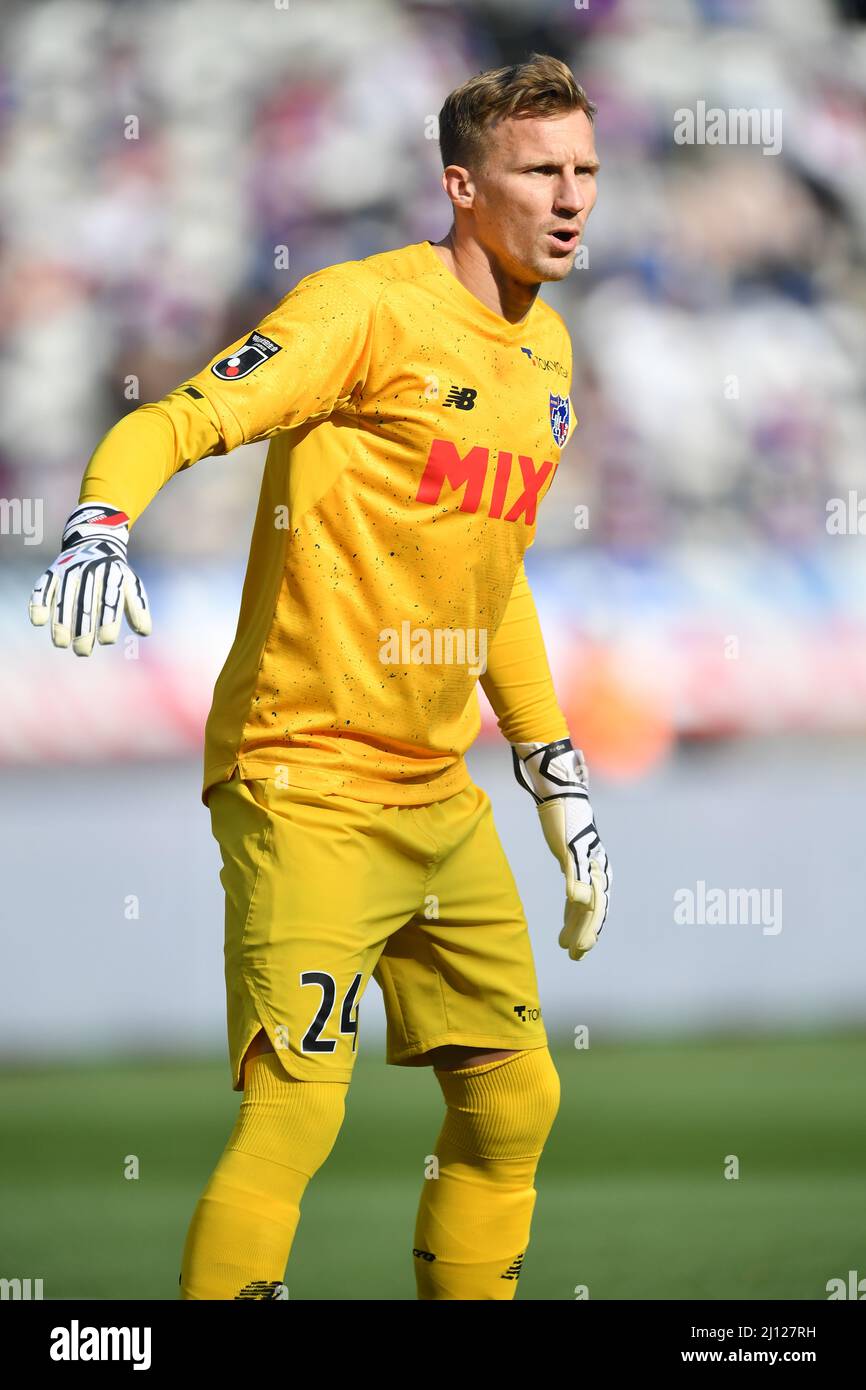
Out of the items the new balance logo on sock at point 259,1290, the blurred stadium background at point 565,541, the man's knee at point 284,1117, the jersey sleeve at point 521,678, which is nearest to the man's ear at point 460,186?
the jersey sleeve at point 521,678

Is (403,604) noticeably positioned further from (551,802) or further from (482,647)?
(551,802)

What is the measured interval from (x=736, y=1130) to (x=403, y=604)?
213cm

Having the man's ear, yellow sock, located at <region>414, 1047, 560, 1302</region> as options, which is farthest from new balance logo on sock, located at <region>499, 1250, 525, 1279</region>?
the man's ear

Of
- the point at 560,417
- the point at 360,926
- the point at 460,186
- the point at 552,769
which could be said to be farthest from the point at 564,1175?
the point at 460,186

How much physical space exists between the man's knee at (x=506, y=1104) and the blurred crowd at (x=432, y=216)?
3.46 m

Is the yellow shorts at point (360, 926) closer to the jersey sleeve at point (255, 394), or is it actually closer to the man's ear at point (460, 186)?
the jersey sleeve at point (255, 394)

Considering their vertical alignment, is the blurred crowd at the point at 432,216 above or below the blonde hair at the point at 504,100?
above

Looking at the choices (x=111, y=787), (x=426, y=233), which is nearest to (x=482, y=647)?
(x=111, y=787)

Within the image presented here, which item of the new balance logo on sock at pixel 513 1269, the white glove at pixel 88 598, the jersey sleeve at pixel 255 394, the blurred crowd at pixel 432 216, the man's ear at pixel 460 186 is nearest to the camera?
the white glove at pixel 88 598

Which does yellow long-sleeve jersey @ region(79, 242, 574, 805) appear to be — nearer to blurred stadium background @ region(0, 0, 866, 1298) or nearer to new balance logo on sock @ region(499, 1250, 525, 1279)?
new balance logo on sock @ region(499, 1250, 525, 1279)

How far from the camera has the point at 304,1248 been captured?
9.20 feet

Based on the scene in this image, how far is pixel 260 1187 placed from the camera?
1.76 meters

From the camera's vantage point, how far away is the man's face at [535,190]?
1.92m

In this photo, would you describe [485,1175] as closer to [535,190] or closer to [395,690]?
[395,690]
